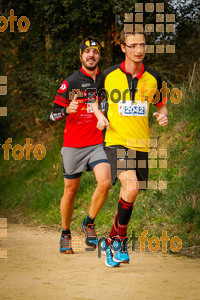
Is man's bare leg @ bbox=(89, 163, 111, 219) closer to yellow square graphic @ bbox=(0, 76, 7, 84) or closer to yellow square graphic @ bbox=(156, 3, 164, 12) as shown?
yellow square graphic @ bbox=(156, 3, 164, 12)

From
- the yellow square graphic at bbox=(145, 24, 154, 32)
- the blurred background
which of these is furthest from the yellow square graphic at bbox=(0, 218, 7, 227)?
the yellow square graphic at bbox=(145, 24, 154, 32)

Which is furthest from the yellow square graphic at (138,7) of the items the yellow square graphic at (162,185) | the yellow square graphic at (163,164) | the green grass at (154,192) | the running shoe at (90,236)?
the running shoe at (90,236)

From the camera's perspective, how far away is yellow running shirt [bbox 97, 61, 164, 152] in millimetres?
6109

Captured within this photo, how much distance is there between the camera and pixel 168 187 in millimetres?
9398

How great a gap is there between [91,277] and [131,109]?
179 centimetres

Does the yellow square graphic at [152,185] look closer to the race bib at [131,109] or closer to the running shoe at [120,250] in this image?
the running shoe at [120,250]

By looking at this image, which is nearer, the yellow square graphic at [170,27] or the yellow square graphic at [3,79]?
the yellow square graphic at [170,27]

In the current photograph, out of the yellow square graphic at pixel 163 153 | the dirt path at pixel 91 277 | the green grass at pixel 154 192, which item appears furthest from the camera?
the yellow square graphic at pixel 163 153

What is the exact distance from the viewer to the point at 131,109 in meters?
6.09

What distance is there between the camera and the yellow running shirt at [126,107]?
611 cm

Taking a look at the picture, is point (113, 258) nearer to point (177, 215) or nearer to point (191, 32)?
point (177, 215)

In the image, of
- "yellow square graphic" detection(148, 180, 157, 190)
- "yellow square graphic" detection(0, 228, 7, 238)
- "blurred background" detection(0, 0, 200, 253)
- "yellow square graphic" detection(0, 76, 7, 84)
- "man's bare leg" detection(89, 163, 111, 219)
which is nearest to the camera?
"man's bare leg" detection(89, 163, 111, 219)

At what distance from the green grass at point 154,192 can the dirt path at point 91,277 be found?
3.42 ft

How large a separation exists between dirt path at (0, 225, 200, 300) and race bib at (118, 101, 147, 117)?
1.67 meters
